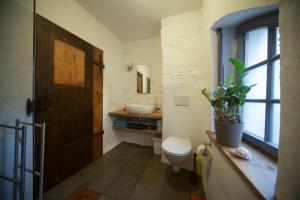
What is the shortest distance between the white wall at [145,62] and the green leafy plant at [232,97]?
168cm

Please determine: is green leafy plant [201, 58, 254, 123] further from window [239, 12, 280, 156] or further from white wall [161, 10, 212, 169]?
white wall [161, 10, 212, 169]

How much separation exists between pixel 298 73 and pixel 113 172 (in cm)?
203

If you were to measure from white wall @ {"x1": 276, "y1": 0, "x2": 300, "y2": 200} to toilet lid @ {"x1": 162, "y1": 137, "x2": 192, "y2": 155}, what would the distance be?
1061 mm

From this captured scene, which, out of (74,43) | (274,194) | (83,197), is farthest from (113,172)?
(74,43)

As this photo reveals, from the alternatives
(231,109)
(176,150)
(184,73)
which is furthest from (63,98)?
(231,109)

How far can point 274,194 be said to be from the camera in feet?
1.49

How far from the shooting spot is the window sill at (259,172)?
0.50 metres

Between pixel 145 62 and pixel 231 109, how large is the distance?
84.6 inches

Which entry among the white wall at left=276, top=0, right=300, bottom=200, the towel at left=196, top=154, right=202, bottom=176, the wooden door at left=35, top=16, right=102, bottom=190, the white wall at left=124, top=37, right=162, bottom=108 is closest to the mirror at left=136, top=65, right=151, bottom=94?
the white wall at left=124, top=37, right=162, bottom=108

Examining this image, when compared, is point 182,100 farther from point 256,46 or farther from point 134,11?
point 134,11

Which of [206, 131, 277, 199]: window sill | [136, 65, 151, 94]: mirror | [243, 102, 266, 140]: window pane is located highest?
[136, 65, 151, 94]: mirror

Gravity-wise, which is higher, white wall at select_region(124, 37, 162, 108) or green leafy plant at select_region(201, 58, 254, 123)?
white wall at select_region(124, 37, 162, 108)

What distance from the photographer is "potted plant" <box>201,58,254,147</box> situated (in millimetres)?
855

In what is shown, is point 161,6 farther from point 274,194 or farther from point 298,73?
point 274,194
